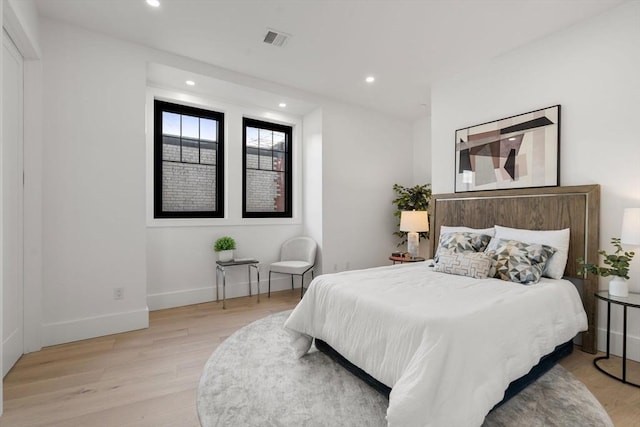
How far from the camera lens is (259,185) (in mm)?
4582

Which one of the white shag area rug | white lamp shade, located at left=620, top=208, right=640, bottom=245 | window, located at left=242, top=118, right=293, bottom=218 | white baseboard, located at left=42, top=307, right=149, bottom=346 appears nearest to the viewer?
the white shag area rug

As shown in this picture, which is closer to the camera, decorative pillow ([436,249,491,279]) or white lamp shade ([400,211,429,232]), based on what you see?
decorative pillow ([436,249,491,279])

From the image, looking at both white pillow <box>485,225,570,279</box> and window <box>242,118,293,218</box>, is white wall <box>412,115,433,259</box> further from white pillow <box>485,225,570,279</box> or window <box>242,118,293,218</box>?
window <box>242,118,293,218</box>

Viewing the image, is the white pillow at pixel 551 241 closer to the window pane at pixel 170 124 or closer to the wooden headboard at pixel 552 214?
the wooden headboard at pixel 552 214

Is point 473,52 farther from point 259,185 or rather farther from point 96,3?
point 96,3

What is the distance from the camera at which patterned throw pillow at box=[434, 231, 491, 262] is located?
115 inches

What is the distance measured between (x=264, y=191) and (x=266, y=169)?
351 mm

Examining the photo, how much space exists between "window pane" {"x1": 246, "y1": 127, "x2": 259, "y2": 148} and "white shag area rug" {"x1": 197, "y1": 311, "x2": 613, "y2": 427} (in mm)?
3066

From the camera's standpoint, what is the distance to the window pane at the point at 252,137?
4.50m

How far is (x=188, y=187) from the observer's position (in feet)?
13.1

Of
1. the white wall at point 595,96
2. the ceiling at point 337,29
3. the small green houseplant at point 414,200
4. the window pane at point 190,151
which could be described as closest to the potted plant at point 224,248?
the window pane at point 190,151

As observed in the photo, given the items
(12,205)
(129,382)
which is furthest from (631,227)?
(12,205)

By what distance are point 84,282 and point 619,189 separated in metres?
4.82

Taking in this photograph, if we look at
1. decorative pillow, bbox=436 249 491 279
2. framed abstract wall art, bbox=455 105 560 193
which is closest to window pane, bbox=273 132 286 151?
framed abstract wall art, bbox=455 105 560 193
